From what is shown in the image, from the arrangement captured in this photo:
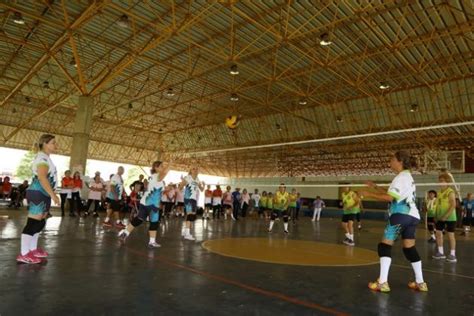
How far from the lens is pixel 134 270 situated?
526 centimetres

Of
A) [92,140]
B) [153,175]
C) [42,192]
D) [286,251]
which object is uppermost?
[92,140]

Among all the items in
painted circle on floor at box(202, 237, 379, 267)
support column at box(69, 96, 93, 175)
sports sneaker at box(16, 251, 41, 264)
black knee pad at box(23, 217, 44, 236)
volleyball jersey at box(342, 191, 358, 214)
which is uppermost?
support column at box(69, 96, 93, 175)

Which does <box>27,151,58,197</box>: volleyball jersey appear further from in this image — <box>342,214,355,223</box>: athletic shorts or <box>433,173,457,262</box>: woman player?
<box>342,214,355,223</box>: athletic shorts

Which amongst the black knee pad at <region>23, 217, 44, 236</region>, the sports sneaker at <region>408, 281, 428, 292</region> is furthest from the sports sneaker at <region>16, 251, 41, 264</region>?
the sports sneaker at <region>408, 281, 428, 292</region>

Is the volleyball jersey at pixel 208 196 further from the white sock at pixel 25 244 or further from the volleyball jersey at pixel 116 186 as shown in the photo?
the white sock at pixel 25 244

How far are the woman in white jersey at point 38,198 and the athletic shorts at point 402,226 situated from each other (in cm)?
499

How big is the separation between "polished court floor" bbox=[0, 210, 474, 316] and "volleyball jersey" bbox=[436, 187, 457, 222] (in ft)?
3.90

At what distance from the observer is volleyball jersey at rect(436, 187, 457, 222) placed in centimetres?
844

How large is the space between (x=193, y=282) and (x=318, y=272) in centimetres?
229

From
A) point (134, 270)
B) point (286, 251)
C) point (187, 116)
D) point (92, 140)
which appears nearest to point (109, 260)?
point (134, 270)

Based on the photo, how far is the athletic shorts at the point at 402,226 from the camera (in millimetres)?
5094

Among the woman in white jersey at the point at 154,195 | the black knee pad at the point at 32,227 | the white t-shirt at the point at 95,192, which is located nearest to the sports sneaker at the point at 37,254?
the black knee pad at the point at 32,227

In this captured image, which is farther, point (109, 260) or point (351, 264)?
point (351, 264)

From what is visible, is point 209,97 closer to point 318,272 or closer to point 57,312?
point 318,272
